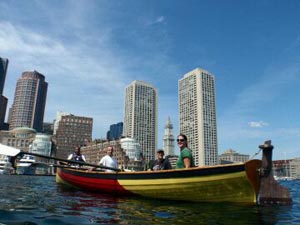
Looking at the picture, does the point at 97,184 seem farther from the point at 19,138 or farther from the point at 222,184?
the point at 19,138

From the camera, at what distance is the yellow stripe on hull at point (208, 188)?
9.24 m

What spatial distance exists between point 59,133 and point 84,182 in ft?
593

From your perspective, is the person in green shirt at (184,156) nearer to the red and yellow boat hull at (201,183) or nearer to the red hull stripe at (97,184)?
the red and yellow boat hull at (201,183)

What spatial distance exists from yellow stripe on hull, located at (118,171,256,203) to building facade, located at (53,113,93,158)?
181 metres

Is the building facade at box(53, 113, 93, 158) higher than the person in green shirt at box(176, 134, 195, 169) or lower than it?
higher

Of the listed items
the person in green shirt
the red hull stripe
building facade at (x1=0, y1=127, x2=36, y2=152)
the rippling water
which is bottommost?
the rippling water

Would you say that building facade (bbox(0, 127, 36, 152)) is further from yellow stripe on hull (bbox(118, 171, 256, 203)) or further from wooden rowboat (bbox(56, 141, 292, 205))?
yellow stripe on hull (bbox(118, 171, 256, 203))

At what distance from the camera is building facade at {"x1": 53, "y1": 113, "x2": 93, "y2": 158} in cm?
18338

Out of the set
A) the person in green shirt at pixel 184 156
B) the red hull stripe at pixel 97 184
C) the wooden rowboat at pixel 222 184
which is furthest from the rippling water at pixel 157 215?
the red hull stripe at pixel 97 184

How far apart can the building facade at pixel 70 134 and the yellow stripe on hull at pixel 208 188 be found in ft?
594

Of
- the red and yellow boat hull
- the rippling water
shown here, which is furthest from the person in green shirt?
the rippling water

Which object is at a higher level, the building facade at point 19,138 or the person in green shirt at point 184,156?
the building facade at point 19,138

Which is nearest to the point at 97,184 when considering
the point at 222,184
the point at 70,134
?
the point at 222,184

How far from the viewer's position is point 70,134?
609ft
